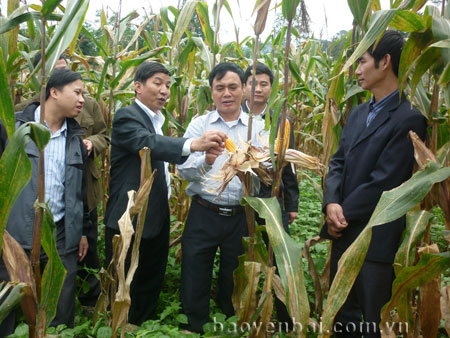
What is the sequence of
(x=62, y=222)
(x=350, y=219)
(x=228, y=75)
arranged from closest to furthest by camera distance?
(x=350, y=219) < (x=62, y=222) < (x=228, y=75)

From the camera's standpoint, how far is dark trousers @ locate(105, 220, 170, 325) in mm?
2424

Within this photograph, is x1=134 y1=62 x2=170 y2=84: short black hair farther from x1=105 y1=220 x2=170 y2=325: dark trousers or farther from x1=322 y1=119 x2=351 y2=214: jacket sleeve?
x1=322 y1=119 x2=351 y2=214: jacket sleeve

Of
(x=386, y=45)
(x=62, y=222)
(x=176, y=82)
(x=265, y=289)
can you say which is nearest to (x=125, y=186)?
(x=62, y=222)

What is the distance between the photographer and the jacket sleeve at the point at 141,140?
2016mm

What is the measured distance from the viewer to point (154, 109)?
7.89 ft

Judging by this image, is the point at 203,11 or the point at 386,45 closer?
the point at 386,45

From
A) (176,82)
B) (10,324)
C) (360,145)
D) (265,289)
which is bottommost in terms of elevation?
(10,324)

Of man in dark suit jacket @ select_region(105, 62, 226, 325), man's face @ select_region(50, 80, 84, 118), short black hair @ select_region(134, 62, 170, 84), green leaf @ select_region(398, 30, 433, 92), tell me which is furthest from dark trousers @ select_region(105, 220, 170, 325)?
green leaf @ select_region(398, 30, 433, 92)

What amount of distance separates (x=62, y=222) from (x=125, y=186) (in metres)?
0.38

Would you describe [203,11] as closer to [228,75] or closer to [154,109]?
[228,75]

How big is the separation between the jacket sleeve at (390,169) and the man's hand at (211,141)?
2.10 ft

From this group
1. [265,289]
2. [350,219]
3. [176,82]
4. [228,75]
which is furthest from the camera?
[176,82]

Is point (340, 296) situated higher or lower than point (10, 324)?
higher

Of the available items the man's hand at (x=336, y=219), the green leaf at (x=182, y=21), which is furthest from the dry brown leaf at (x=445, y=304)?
the green leaf at (x=182, y=21)
